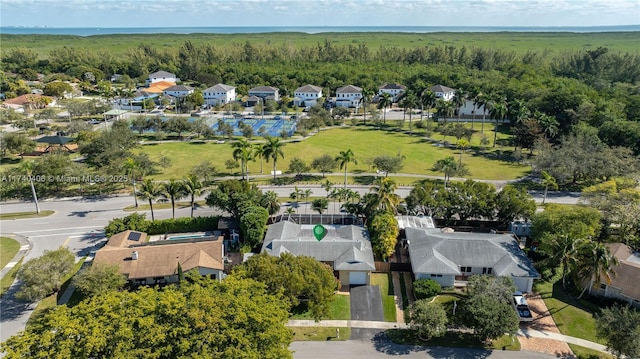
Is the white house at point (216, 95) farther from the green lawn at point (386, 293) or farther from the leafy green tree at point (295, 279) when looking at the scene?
the leafy green tree at point (295, 279)

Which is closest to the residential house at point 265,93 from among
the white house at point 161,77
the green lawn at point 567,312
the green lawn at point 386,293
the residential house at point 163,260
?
the white house at point 161,77

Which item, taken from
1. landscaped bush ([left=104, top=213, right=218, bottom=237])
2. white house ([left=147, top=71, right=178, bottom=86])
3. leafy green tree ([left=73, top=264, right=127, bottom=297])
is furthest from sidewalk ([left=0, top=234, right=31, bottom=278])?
white house ([left=147, top=71, right=178, bottom=86])

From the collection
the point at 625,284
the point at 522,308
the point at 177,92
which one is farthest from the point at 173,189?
the point at 177,92

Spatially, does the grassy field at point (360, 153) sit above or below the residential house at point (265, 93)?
below

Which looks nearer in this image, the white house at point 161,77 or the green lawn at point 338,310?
the green lawn at point 338,310

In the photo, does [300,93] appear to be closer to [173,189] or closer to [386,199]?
[173,189]

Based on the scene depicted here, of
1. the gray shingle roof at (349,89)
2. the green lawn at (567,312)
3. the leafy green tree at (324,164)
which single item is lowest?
the green lawn at (567,312)

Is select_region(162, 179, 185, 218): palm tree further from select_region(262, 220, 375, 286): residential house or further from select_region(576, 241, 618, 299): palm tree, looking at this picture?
select_region(576, 241, 618, 299): palm tree
